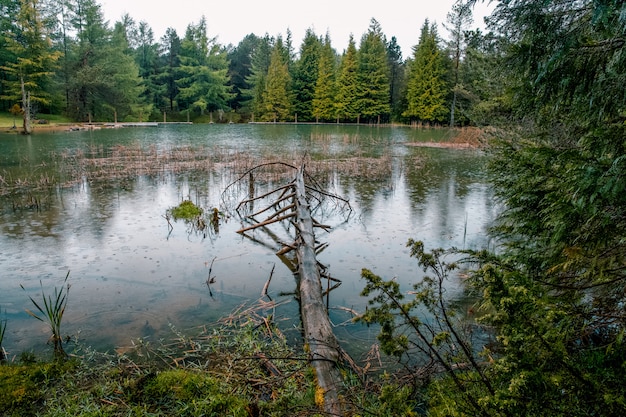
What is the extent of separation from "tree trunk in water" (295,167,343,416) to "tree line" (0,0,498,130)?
37.1m

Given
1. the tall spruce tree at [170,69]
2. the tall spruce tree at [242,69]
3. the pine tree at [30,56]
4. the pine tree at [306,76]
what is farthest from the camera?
the tall spruce tree at [242,69]

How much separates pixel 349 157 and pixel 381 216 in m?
10.0

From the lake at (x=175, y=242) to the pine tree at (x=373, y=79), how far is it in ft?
135

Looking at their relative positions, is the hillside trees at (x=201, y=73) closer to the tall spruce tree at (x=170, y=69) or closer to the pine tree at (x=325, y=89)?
the tall spruce tree at (x=170, y=69)

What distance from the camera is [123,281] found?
569cm

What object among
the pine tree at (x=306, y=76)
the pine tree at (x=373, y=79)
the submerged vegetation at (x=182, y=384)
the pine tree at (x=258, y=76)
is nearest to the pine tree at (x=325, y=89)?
the pine tree at (x=306, y=76)

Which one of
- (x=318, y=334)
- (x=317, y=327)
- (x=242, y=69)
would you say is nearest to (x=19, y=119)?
(x=242, y=69)

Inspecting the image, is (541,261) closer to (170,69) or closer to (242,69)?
(170,69)

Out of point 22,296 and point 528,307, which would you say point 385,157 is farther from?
point 528,307

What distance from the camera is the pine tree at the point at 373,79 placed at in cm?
5400

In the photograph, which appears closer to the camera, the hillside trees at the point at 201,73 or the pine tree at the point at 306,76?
the hillside trees at the point at 201,73

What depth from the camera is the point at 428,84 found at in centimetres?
4819

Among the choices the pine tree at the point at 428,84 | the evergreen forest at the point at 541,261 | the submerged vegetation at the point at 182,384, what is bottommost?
the submerged vegetation at the point at 182,384

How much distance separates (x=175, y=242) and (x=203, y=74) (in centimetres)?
5442
